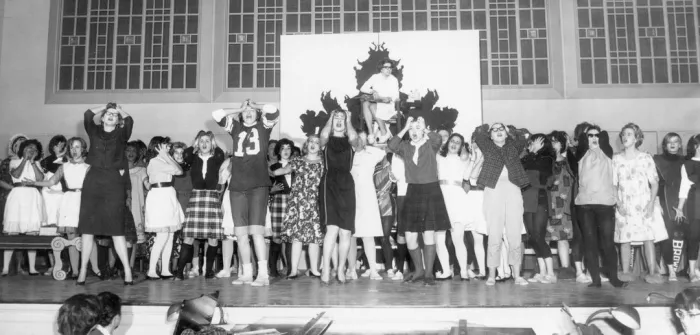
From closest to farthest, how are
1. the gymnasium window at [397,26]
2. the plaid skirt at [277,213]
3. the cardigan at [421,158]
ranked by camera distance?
the cardigan at [421,158], the plaid skirt at [277,213], the gymnasium window at [397,26]

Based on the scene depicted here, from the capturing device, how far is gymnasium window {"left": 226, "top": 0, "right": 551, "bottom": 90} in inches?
346

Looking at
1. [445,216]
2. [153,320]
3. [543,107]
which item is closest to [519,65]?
[543,107]

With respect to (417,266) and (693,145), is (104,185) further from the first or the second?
(693,145)

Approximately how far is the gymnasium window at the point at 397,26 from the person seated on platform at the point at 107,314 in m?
6.39

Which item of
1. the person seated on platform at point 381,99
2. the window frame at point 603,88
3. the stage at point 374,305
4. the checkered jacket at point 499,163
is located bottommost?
the stage at point 374,305

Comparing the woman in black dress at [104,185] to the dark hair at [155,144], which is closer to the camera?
the woman in black dress at [104,185]

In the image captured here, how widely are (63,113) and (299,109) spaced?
3861 millimetres

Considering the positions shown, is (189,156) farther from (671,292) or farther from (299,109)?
(671,292)

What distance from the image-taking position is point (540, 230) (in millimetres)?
5391

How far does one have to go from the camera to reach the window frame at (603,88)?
8453 mm

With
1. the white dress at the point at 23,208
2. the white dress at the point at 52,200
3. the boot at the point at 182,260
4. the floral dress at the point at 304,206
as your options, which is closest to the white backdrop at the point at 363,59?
the floral dress at the point at 304,206

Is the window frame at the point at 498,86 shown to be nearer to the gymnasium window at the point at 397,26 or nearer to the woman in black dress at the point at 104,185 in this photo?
the gymnasium window at the point at 397,26

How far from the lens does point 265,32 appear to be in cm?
902

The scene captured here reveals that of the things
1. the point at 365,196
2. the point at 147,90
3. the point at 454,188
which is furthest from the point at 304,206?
the point at 147,90
